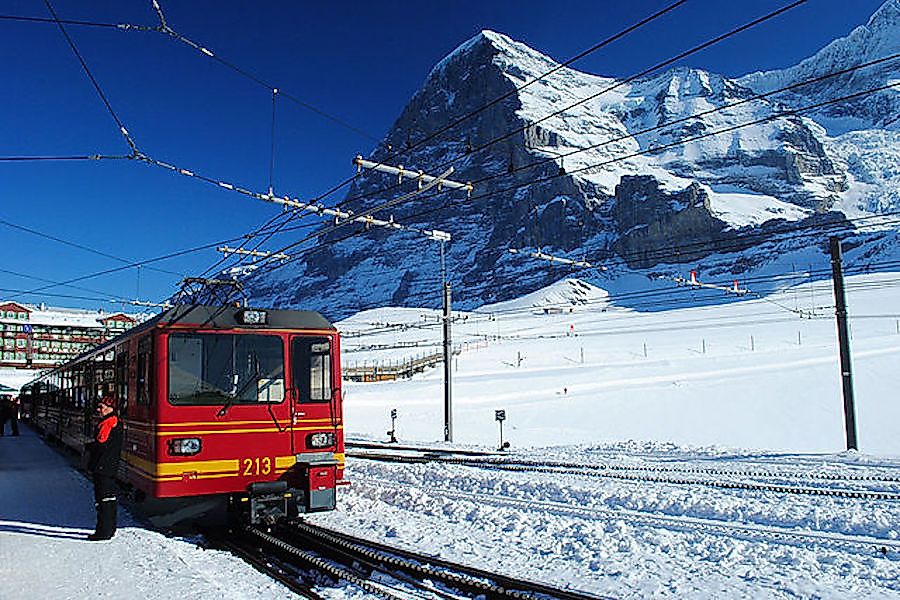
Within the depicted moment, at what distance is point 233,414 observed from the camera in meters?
9.52

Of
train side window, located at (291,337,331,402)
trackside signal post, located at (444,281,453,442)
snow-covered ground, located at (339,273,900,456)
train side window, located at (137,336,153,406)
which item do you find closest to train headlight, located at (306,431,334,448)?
train side window, located at (291,337,331,402)

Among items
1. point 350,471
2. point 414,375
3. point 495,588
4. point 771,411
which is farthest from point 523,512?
point 414,375

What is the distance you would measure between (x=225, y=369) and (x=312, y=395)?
4.20 feet

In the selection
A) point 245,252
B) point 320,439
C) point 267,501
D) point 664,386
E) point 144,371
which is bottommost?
point 267,501

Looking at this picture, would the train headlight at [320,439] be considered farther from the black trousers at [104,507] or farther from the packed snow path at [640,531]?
the black trousers at [104,507]

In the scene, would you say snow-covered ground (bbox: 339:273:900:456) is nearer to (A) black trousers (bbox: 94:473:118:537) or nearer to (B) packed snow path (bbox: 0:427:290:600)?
(B) packed snow path (bbox: 0:427:290:600)

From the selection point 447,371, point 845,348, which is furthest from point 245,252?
point 845,348

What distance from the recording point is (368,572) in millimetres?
7371

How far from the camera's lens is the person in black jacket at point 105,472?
29.7 feet

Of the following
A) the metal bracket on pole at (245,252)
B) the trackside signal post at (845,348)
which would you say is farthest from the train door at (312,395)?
the trackside signal post at (845,348)

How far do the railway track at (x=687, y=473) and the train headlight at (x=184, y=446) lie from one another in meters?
7.69

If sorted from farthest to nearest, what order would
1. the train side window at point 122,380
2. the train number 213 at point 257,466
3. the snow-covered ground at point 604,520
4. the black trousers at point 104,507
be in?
1. the train side window at point 122,380
2. the train number 213 at point 257,466
3. the black trousers at point 104,507
4. the snow-covered ground at point 604,520

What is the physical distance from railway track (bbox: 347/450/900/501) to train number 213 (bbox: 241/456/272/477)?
22.2 feet

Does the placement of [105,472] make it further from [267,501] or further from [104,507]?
[267,501]
